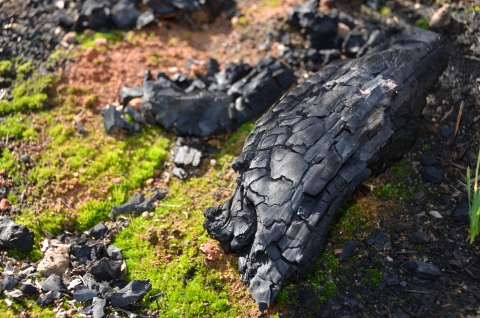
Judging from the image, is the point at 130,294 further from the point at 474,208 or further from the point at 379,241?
the point at 474,208

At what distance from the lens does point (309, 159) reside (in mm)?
3570

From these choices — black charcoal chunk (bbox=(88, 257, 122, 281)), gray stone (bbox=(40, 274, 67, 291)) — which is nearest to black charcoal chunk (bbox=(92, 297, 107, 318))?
black charcoal chunk (bbox=(88, 257, 122, 281))

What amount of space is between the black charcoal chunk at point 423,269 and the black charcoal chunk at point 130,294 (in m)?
2.10

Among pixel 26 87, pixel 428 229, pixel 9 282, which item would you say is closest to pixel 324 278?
pixel 428 229

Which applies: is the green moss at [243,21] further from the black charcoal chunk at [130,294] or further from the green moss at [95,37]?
the black charcoal chunk at [130,294]

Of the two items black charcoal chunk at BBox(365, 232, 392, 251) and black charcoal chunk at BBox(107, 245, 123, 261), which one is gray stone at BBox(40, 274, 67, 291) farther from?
black charcoal chunk at BBox(365, 232, 392, 251)

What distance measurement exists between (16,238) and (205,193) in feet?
5.71

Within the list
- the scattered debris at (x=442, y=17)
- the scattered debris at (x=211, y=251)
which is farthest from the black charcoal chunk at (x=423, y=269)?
the scattered debris at (x=442, y=17)

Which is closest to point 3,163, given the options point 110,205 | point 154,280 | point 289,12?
point 110,205

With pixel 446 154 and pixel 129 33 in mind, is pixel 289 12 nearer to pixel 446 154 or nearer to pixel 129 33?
pixel 129 33

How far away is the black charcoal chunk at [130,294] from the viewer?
357 centimetres

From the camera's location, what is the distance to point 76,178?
4648mm

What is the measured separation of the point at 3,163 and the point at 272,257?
3.10 meters

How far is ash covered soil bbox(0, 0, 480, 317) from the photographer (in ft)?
11.6
